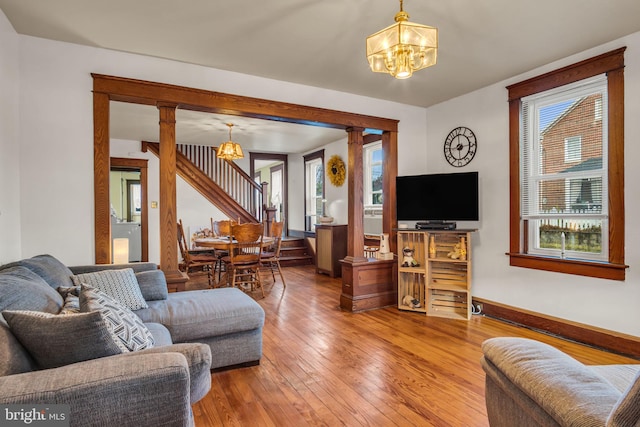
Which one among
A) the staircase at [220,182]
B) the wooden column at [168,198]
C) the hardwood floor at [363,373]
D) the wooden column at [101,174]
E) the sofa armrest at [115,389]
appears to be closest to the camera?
the sofa armrest at [115,389]

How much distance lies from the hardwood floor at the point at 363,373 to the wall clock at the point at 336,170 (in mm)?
3241

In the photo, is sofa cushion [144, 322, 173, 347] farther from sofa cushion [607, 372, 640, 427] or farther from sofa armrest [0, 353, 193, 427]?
sofa cushion [607, 372, 640, 427]

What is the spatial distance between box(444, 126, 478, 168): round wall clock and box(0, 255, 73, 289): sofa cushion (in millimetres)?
4145

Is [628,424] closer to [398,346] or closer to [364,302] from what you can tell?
[398,346]

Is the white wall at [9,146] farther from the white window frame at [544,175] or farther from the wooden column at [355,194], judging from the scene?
the white window frame at [544,175]

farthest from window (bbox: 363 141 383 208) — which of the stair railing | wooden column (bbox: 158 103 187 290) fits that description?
wooden column (bbox: 158 103 187 290)

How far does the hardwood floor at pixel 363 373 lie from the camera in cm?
204

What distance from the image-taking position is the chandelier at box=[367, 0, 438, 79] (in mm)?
1929

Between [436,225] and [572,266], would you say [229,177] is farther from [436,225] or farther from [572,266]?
[572,266]

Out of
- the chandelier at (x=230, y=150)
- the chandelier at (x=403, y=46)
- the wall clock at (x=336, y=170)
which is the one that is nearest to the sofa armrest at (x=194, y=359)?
the chandelier at (x=403, y=46)

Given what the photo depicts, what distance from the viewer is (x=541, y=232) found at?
362 cm

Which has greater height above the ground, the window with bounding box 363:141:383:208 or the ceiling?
the ceiling

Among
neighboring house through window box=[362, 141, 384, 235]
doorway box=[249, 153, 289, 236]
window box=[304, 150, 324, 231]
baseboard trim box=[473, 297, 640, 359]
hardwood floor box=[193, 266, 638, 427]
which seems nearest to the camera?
hardwood floor box=[193, 266, 638, 427]

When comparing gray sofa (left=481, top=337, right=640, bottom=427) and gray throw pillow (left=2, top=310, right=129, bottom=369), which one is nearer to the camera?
gray sofa (left=481, top=337, right=640, bottom=427)
